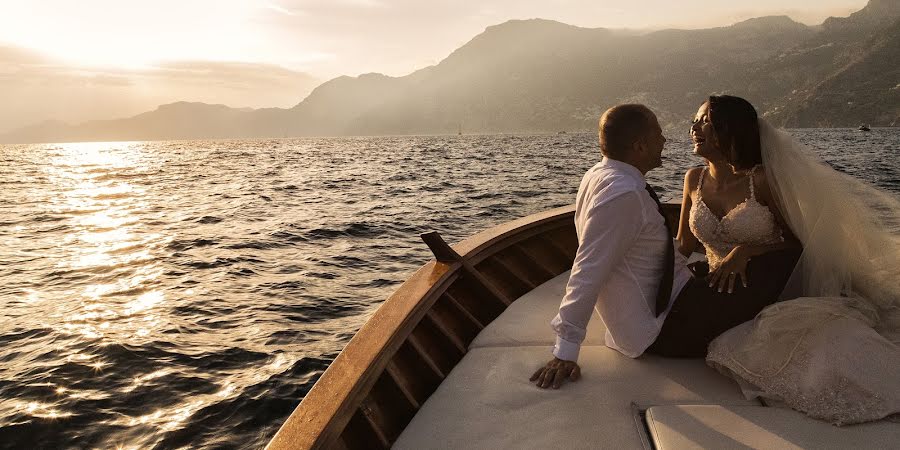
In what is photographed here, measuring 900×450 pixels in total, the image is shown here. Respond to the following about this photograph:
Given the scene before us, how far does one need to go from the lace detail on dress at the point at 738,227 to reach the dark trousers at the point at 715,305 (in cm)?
13

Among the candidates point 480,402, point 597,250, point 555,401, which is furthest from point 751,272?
point 480,402

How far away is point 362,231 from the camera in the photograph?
1420cm

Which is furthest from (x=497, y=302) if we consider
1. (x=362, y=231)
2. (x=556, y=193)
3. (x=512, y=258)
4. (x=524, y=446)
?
(x=556, y=193)

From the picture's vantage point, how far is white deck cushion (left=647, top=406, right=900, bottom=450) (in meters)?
2.09

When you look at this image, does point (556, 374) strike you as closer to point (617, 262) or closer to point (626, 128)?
point (617, 262)

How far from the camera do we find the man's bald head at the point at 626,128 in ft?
8.40

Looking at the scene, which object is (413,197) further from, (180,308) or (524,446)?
(524,446)

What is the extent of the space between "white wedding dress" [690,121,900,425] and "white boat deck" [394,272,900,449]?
4.5 inches

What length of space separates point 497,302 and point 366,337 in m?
1.49

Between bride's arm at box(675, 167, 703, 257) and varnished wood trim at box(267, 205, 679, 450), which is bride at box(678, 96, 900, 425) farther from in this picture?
varnished wood trim at box(267, 205, 679, 450)

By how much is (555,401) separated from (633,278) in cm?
73

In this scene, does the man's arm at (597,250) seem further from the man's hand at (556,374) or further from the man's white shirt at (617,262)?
the man's hand at (556,374)

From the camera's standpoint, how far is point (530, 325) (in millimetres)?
3688

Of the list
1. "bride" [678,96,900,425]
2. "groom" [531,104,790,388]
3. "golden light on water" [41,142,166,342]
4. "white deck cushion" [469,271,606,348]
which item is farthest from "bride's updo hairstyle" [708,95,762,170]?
"golden light on water" [41,142,166,342]
